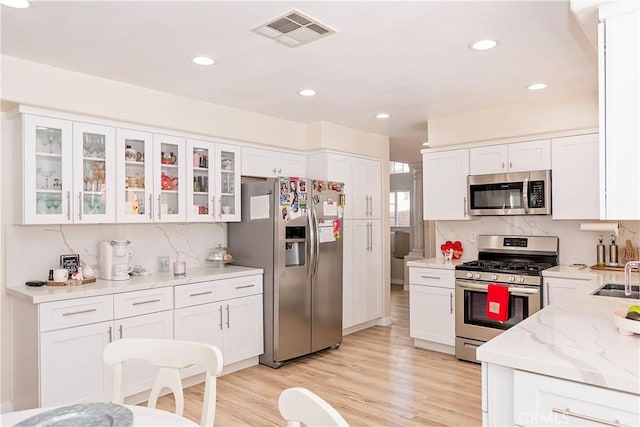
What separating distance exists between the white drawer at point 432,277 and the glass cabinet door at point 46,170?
313 centimetres

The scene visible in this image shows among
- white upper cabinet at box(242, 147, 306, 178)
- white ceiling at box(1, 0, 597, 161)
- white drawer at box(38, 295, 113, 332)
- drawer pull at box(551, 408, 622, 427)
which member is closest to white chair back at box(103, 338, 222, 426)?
drawer pull at box(551, 408, 622, 427)

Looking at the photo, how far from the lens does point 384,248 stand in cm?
552

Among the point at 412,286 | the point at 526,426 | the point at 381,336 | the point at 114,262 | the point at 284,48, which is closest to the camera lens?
the point at 526,426

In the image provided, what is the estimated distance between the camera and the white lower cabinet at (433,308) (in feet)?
13.9

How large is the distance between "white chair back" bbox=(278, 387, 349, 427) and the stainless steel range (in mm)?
3114

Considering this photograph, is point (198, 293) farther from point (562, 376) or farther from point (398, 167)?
point (398, 167)

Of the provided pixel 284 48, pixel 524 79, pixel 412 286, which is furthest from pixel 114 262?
pixel 524 79

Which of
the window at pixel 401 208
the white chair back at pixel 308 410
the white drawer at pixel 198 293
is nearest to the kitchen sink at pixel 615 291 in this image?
the white chair back at pixel 308 410

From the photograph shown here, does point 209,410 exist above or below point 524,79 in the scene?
below

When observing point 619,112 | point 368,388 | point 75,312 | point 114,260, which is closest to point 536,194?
point 368,388

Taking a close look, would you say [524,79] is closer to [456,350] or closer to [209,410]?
[456,350]

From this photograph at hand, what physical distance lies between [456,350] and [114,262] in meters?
3.15

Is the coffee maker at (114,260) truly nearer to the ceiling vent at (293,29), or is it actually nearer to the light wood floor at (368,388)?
the light wood floor at (368,388)

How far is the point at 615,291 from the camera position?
8.78 feet
